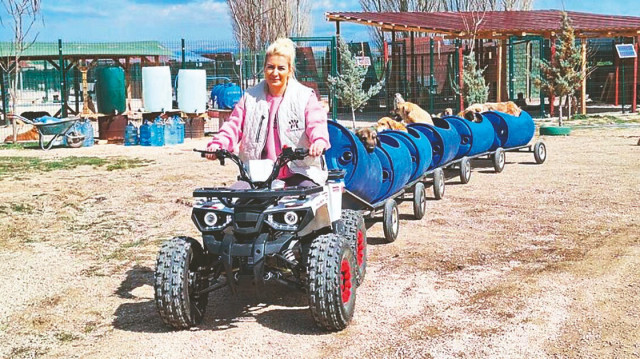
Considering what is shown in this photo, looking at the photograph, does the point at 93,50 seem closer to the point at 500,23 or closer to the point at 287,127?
the point at 500,23

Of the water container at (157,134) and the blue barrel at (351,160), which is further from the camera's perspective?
the water container at (157,134)

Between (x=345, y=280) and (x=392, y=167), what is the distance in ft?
9.65

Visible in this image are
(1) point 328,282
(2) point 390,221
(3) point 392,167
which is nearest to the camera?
(1) point 328,282

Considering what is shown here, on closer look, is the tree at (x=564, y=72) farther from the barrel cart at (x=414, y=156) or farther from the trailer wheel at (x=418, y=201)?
the trailer wheel at (x=418, y=201)

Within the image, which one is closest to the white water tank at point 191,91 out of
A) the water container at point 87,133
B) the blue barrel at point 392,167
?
the water container at point 87,133

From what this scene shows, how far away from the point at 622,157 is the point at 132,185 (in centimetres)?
800

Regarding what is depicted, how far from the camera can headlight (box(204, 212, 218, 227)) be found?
4.78 metres

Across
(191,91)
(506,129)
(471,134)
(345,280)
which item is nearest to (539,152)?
(506,129)

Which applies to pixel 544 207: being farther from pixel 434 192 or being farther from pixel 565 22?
pixel 565 22

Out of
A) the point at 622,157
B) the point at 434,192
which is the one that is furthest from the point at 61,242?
the point at 622,157

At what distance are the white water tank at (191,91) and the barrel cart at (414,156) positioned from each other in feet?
→ 31.0

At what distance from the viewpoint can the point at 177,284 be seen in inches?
180

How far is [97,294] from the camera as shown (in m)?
5.69

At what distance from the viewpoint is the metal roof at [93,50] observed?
28828 mm
